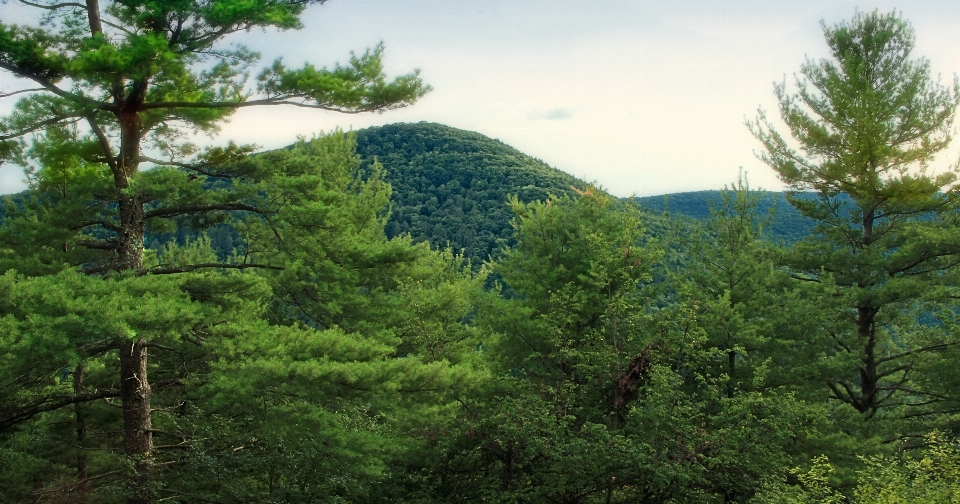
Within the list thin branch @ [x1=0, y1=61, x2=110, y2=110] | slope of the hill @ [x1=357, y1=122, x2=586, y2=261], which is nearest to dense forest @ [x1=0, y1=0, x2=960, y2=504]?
thin branch @ [x1=0, y1=61, x2=110, y2=110]

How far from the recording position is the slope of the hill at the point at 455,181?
172 ft

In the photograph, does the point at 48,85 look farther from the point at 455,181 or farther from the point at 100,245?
the point at 455,181

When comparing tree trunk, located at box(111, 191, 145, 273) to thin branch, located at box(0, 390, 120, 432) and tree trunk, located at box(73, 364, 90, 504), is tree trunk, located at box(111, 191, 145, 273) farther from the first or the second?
tree trunk, located at box(73, 364, 90, 504)

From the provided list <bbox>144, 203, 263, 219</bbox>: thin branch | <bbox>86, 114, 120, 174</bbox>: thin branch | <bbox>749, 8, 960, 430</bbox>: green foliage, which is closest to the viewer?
<bbox>86, 114, 120, 174</bbox>: thin branch

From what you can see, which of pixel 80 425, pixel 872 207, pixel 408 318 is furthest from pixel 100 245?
pixel 872 207

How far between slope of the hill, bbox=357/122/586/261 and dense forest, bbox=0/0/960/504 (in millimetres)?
29378

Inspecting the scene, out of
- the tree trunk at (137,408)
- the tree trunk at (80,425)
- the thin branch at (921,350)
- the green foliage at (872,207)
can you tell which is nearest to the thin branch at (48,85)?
the tree trunk at (137,408)

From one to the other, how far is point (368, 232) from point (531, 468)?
6945 millimetres

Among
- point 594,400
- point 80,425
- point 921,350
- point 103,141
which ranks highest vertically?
point 103,141

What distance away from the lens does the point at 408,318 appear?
13508 mm

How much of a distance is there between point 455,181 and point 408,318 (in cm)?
5178

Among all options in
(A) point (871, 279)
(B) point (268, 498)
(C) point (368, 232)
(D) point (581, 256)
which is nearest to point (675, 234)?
(D) point (581, 256)

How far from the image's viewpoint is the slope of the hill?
2066 inches

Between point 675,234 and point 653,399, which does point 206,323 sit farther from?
point 675,234
